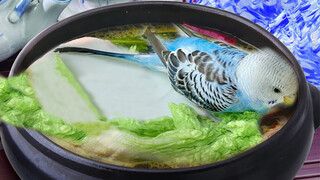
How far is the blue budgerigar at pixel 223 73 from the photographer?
15.2 inches

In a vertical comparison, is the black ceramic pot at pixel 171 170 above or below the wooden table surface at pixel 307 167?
above

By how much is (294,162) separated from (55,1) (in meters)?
0.46

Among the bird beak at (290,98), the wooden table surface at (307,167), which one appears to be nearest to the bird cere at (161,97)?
the bird beak at (290,98)

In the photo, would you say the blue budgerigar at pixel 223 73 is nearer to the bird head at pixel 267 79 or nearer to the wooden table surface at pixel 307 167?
the bird head at pixel 267 79

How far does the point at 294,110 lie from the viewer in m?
0.38

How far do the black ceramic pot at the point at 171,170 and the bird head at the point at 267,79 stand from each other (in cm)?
1

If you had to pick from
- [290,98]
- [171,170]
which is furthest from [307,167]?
[171,170]

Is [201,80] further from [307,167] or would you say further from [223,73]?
[307,167]

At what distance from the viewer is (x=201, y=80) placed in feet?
1.40

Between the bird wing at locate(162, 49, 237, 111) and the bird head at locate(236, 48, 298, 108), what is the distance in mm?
19

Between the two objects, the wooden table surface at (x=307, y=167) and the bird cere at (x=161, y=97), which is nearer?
the bird cere at (x=161, y=97)

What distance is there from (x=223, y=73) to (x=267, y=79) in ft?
0.17

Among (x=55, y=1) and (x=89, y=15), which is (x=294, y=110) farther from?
(x=55, y=1)

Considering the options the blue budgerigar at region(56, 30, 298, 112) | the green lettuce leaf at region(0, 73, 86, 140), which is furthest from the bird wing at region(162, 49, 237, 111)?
the green lettuce leaf at region(0, 73, 86, 140)
